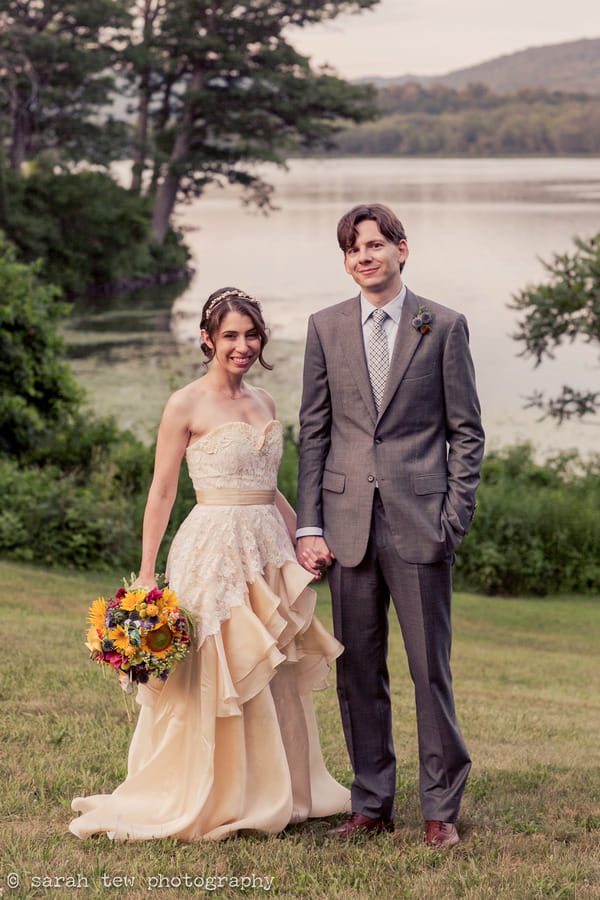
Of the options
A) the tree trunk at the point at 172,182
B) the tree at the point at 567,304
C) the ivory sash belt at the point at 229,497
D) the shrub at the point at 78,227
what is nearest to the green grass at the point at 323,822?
the ivory sash belt at the point at 229,497

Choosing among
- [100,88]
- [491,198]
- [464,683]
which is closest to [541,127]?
[491,198]

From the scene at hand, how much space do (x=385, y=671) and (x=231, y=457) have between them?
1.05m

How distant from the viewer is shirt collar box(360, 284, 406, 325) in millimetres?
4176

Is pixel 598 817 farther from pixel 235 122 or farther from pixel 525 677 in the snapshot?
pixel 235 122

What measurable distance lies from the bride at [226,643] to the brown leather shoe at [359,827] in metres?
0.17

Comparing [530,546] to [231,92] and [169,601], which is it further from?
[231,92]

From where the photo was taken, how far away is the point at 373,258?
4.06m

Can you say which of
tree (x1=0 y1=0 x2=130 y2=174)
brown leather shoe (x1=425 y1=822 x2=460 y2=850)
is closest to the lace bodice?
brown leather shoe (x1=425 y1=822 x2=460 y2=850)

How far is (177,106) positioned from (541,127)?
45837 millimetres

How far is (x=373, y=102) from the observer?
148 ft

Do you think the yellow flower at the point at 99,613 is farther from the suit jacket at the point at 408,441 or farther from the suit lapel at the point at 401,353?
the suit lapel at the point at 401,353

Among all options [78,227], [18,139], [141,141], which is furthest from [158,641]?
[141,141]

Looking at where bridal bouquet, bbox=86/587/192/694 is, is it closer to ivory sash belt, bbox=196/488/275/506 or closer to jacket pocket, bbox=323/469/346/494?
ivory sash belt, bbox=196/488/275/506

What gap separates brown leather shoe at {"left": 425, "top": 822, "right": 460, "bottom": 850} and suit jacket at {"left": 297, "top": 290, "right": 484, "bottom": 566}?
103 cm
